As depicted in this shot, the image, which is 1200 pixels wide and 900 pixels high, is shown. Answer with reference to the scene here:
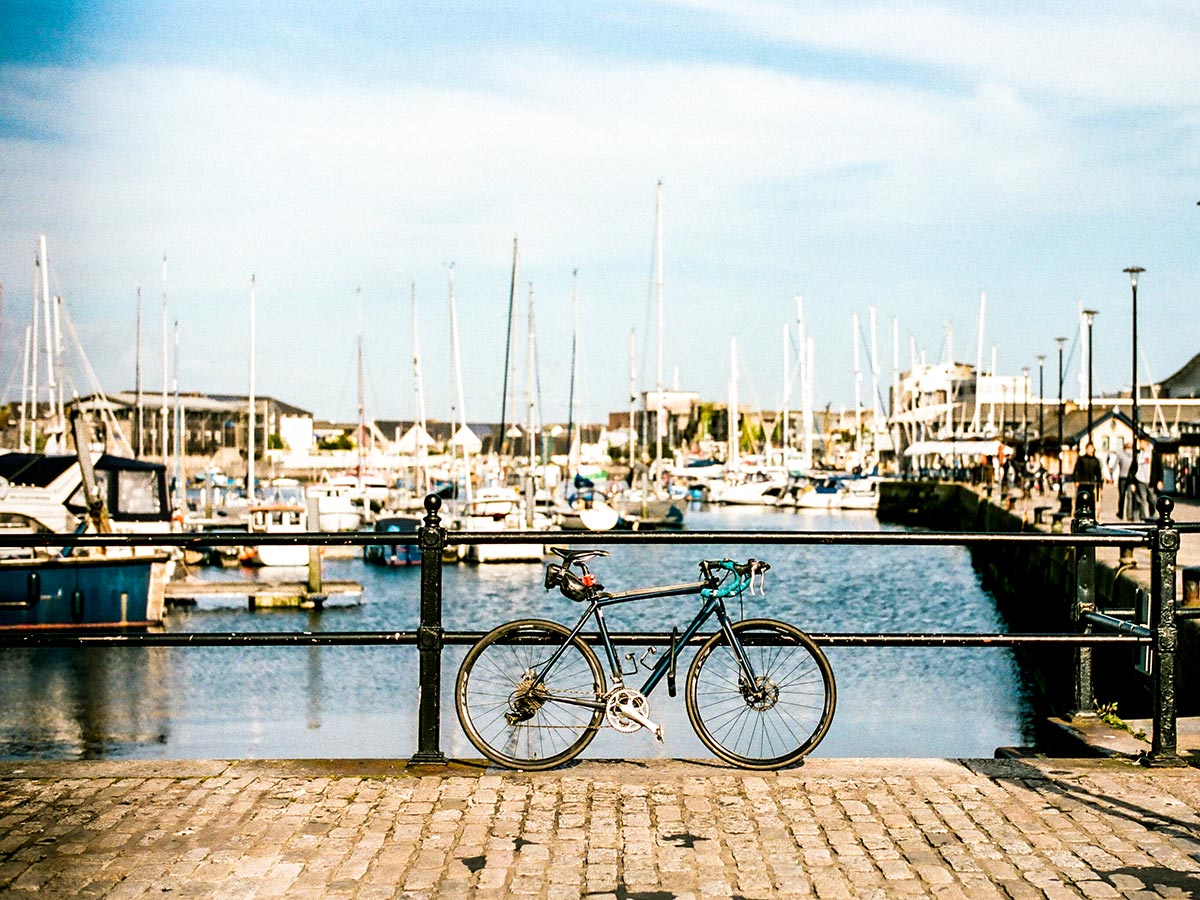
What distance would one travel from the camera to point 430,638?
693 cm

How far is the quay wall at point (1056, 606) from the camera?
1323 centimetres

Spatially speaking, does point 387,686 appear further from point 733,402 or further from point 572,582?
point 733,402

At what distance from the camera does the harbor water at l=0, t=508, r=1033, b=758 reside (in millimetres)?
17938

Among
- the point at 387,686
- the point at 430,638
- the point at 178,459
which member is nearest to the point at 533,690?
the point at 430,638

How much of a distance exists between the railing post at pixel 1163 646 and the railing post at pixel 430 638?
3533mm

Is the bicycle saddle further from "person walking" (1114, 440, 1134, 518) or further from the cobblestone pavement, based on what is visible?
"person walking" (1114, 440, 1134, 518)

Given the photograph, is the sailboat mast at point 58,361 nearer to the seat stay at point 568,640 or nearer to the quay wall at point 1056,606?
the quay wall at point 1056,606

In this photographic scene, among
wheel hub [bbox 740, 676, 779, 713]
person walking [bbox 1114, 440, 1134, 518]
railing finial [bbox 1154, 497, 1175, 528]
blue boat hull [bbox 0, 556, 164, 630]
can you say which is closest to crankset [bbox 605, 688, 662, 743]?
wheel hub [bbox 740, 676, 779, 713]

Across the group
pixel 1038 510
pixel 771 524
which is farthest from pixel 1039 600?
pixel 771 524

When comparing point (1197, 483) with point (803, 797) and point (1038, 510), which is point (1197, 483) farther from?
point (803, 797)

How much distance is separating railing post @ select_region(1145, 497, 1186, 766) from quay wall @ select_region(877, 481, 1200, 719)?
211 millimetres

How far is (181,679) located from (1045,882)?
22565mm

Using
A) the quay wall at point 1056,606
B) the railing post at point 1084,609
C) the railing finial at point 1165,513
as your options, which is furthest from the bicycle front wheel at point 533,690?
the railing finial at point 1165,513

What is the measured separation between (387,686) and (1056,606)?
14.3 meters
